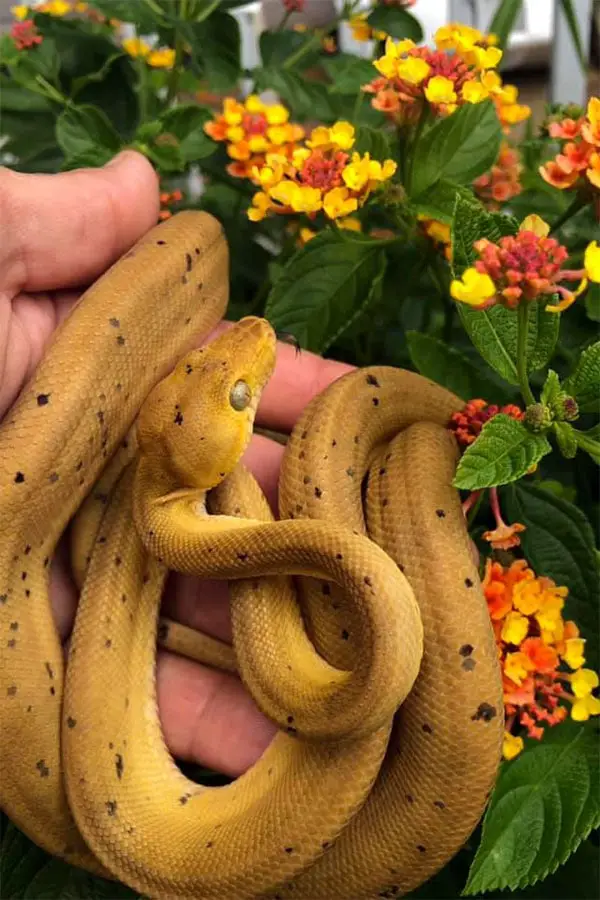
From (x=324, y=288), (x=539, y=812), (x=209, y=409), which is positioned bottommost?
(x=539, y=812)

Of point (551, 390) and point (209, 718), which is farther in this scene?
point (209, 718)

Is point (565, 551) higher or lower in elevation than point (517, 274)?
lower

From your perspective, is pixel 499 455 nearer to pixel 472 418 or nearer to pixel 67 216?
pixel 472 418

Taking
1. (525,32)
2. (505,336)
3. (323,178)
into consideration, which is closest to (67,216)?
(323,178)

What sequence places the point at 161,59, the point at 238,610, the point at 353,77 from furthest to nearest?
the point at 161,59, the point at 353,77, the point at 238,610

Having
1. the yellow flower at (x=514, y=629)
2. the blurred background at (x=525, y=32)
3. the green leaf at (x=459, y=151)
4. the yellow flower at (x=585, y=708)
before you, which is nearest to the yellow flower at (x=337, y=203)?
the green leaf at (x=459, y=151)

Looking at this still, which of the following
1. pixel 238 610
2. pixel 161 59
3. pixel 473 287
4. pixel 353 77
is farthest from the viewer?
pixel 161 59

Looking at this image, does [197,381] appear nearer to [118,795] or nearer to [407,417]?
[407,417]

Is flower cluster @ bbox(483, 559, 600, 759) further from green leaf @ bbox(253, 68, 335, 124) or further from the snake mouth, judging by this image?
green leaf @ bbox(253, 68, 335, 124)
